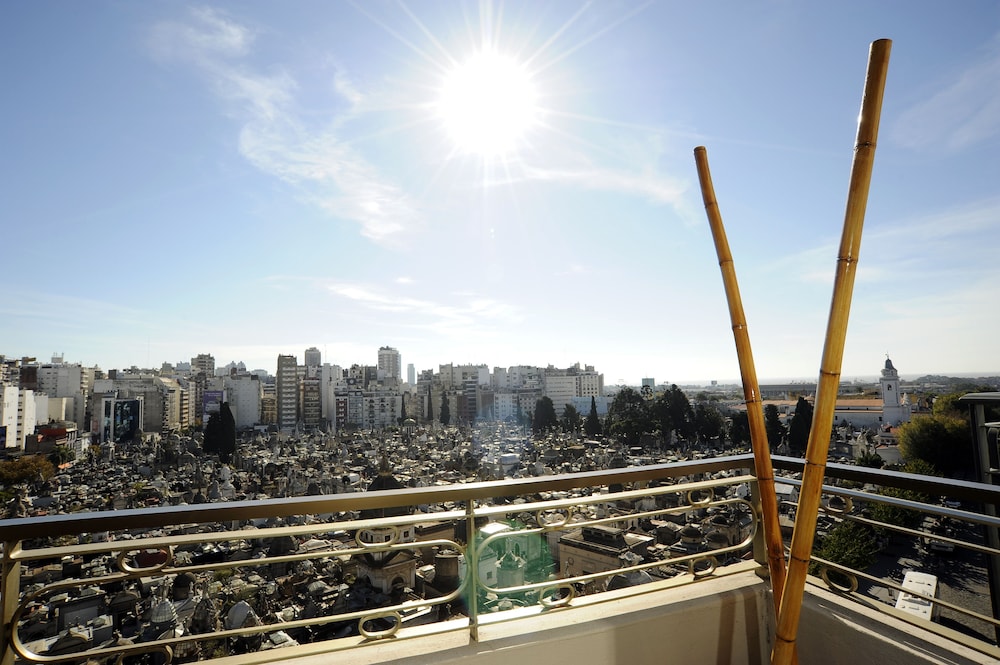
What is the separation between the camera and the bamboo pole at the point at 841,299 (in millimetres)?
813

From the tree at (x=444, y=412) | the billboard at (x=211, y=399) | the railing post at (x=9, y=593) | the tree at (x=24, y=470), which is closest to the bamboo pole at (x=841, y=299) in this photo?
the railing post at (x=9, y=593)

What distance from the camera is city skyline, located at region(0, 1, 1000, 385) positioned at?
2205 millimetres

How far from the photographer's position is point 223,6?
13.9ft

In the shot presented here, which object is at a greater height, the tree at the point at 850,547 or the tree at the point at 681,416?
the tree at the point at 681,416

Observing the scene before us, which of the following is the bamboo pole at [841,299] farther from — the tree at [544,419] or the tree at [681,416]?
the tree at [544,419]

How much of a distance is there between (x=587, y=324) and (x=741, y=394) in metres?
47.1

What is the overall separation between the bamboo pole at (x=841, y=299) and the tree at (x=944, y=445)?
21.7 m

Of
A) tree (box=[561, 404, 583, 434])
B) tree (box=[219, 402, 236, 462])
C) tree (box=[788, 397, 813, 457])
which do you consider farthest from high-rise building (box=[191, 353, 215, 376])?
tree (box=[788, 397, 813, 457])

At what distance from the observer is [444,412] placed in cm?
5219

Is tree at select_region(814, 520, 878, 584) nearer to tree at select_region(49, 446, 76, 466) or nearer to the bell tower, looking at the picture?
the bell tower

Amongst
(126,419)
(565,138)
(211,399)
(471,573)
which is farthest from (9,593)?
(211,399)

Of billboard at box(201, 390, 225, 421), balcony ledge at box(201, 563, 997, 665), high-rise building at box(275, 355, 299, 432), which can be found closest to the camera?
balcony ledge at box(201, 563, 997, 665)

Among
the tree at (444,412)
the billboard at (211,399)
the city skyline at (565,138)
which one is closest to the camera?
the city skyline at (565,138)

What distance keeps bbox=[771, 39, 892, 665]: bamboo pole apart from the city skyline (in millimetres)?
22
